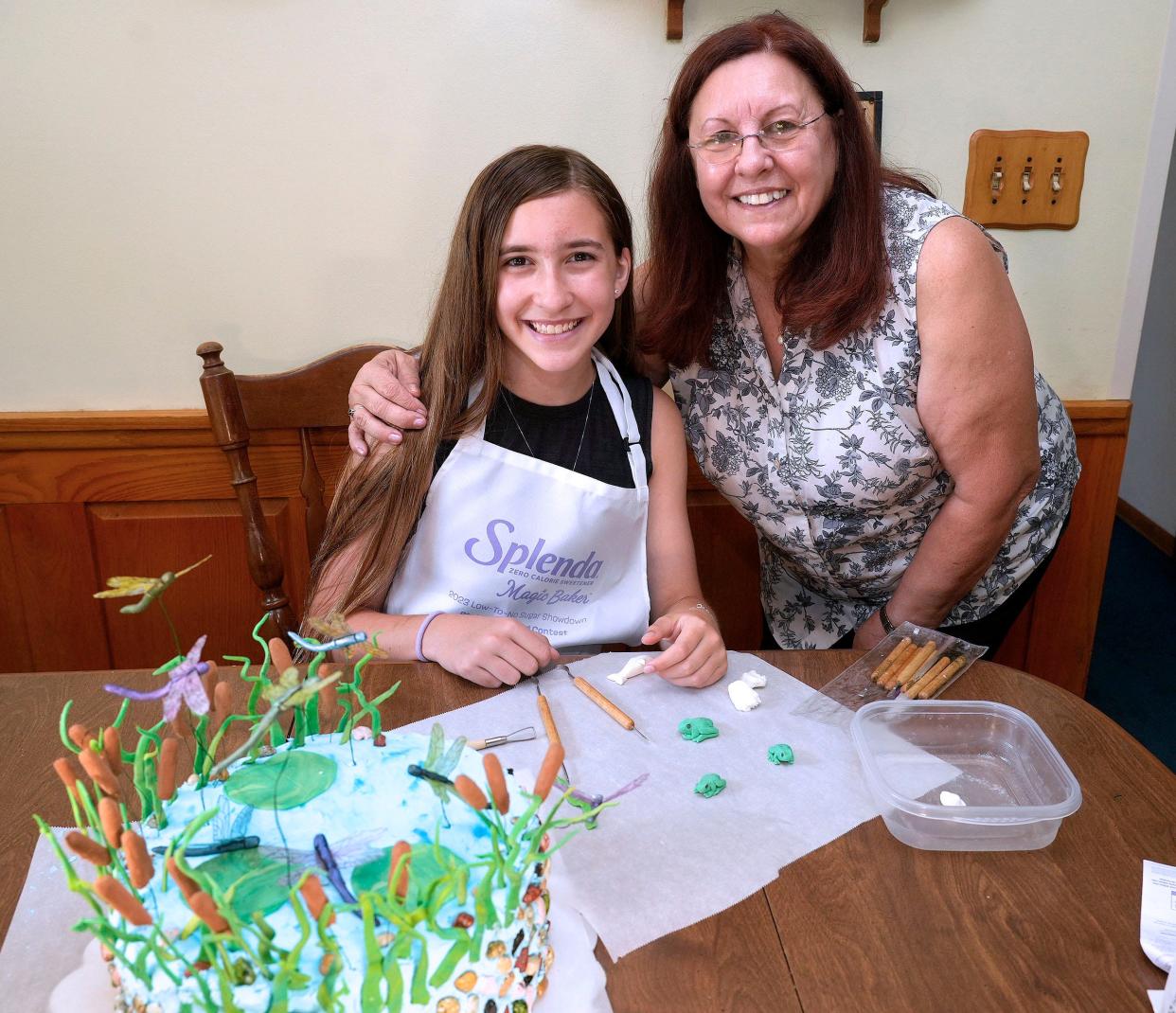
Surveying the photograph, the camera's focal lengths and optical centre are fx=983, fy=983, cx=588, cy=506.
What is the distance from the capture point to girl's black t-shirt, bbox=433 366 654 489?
4.38 feet

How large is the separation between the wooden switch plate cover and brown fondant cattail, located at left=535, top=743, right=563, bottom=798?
58.7 inches

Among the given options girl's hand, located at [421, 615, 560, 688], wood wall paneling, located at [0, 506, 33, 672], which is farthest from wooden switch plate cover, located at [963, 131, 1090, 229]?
wood wall paneling, located at [0, 506, 33, 672]

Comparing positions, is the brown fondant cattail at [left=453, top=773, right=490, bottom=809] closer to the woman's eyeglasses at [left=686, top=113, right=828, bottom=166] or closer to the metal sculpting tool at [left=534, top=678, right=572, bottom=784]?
the metal sculpting tool at [left=534, top=678, right=572, bottom=784]

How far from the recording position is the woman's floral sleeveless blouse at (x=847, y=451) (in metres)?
1.23

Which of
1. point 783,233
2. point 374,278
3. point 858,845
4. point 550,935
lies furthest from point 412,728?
point 374,278

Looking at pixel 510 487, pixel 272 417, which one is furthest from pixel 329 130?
pixel 510 487

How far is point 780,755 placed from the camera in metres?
0.88

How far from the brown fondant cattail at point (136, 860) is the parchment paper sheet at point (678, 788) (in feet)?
1.01

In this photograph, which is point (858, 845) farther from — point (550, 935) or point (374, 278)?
point (374, 278)

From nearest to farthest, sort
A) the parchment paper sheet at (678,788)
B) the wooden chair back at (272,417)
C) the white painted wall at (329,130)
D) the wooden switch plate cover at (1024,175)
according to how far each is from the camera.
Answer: the parchment paper sheet at (678,788) < the wooden chair back at (272,417) < the white painted wall at (329,130) < the wooden switch plate cover at (1024,175)

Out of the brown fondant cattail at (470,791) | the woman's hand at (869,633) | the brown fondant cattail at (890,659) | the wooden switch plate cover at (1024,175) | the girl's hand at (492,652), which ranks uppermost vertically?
the wooden switch plate cover at (1024,175)

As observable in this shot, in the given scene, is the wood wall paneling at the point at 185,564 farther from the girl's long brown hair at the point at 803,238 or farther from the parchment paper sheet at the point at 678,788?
the parchment paper sheet at the point at 678,788

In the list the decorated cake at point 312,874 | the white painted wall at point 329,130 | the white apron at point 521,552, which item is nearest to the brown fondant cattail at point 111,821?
the decorated cake at point 312,874

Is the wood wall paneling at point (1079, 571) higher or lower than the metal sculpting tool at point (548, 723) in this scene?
lower
